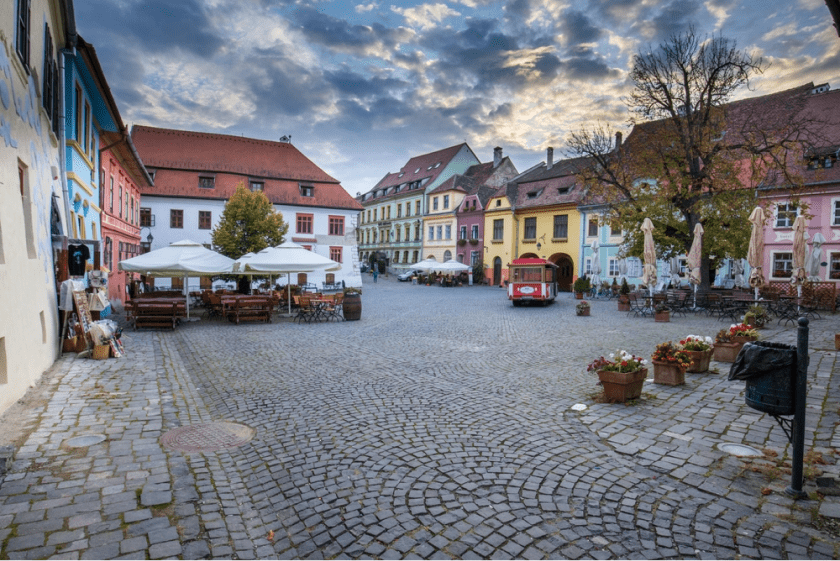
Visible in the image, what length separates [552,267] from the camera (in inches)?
1071

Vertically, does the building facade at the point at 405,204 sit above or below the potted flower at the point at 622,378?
above

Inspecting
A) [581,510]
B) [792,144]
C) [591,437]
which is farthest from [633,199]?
[581,510]

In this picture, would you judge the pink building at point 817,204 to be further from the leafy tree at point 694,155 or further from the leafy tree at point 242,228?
the leafy tree at point 242,228

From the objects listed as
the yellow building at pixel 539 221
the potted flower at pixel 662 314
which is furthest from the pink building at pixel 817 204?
the yellow building at pixel 539 221

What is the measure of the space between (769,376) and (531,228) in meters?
40.7

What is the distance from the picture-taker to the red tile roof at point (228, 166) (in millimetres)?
36312

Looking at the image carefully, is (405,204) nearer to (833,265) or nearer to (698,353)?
(833,265)

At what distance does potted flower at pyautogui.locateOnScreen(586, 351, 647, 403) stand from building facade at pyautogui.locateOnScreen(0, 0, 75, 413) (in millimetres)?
7721

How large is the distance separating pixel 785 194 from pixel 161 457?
3333 centimetres

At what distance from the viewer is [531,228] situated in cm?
4375

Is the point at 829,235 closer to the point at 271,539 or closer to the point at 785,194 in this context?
the point at 785,194

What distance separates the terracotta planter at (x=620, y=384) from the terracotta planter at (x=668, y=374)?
1.21 metres

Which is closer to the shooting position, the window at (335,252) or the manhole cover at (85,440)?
the manhole cover at (85,440)

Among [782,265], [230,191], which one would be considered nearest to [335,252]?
[230,191]
